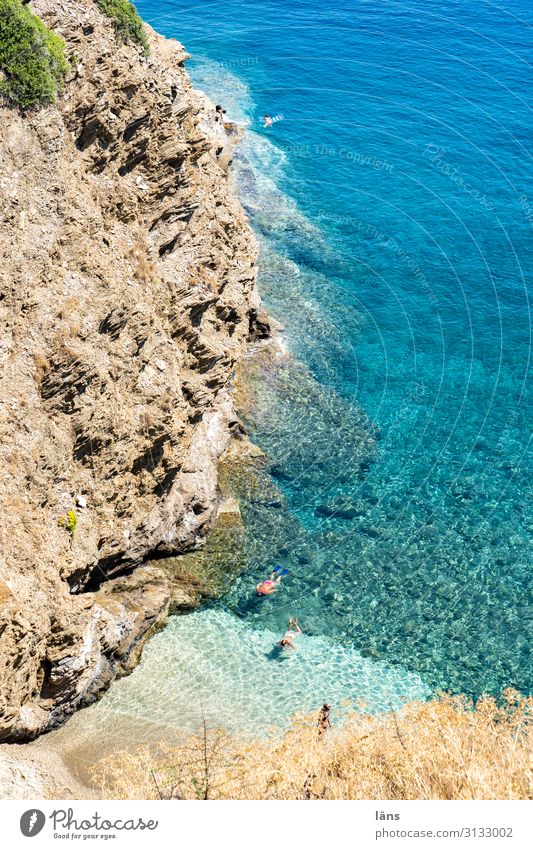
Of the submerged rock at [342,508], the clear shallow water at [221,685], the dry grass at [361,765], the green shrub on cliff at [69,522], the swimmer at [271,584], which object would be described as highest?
the green shrub on cliff at [69,522]

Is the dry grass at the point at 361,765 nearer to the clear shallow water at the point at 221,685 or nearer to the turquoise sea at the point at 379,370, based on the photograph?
the clear shallow water at the point at 221,685

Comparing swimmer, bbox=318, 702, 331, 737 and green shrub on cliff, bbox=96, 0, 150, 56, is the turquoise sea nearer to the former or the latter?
swimmer, bbox=318, 702, 331, 737

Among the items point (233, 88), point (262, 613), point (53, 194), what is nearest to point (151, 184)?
point (53, 194)

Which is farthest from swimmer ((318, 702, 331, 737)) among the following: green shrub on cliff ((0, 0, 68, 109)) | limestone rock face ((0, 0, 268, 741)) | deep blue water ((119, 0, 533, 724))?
green shrub on cliff ((0, 0, 68, 109))

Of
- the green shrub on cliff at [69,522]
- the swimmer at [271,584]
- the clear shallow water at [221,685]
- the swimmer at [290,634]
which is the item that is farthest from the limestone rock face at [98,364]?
the swimmer at [290,634]

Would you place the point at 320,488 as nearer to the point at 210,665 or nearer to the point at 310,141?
the point at 210,665
